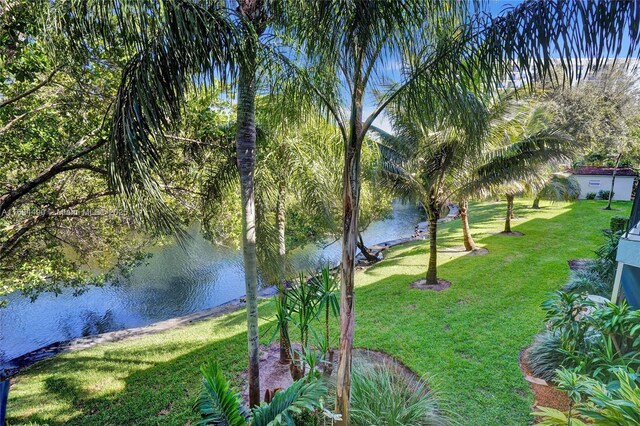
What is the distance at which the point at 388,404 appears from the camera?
3.61m

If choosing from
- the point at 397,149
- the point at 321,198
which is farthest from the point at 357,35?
the point at 397,149

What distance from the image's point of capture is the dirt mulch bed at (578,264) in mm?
8911

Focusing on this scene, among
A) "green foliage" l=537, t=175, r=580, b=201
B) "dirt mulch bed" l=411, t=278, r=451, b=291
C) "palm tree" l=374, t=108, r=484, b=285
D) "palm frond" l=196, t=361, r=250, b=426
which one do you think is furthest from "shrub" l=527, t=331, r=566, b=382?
"green foliage" l=537, t=175, r=580, b=201

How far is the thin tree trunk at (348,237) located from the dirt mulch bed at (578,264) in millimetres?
8673

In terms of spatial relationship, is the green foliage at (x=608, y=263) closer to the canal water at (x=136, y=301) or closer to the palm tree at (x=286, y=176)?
the canal water at (x=136, y=301)

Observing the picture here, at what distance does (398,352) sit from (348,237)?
3608 mm

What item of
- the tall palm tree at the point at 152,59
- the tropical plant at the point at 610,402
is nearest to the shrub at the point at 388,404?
the tropical plant at the point at 610,402

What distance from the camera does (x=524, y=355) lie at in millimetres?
5305

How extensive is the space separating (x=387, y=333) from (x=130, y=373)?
5.07 m

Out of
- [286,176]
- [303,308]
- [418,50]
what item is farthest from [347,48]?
[303,308]

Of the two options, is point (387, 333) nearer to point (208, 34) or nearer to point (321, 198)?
point (321, 198)

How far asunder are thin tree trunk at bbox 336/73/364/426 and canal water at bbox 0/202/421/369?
5.54 m

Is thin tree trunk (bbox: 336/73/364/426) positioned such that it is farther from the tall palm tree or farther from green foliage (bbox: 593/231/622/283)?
green foliage (bbox: 593/231/622/283)

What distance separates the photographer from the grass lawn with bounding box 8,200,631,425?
184 inches
